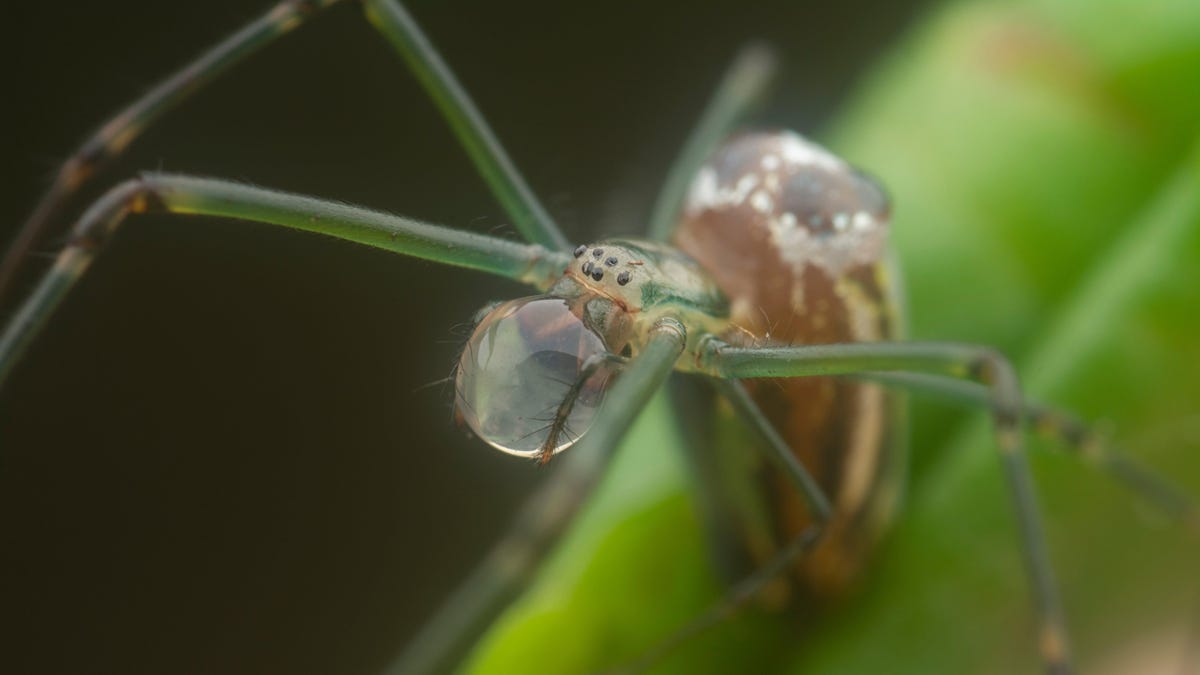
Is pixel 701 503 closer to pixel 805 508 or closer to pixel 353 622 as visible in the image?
pixel 805 508

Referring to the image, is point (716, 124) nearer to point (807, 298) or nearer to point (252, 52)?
point (807, 298)

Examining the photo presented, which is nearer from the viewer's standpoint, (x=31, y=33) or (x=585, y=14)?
(x=31, y=33)

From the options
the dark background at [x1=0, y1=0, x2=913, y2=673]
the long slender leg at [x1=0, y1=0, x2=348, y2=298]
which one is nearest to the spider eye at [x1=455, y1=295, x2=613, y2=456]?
the long slender leg at [x1=0, y1=0, x2=348, y2=298]

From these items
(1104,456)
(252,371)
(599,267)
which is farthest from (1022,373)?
(252,371)

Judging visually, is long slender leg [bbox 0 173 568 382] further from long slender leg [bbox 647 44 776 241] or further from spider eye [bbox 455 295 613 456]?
long slender leg [bbox 647 44 776 241]

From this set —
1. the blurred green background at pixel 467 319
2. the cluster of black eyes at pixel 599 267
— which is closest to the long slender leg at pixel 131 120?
the blurred green background at pixel 467 319

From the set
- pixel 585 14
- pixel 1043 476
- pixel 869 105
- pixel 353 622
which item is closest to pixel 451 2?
pixel 585 14
